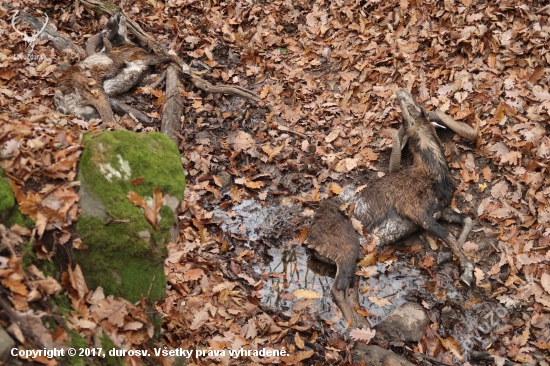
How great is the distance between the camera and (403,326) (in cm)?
568

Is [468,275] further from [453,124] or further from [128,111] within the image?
[128,111]

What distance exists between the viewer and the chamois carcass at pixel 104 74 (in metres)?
8.20

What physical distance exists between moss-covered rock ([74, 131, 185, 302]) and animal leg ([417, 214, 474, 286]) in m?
4.06

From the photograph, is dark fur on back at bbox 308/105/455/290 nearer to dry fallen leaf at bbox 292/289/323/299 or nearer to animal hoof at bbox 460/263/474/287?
dry fallen leaf at bbox 292/289/323/299

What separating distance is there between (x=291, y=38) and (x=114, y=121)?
4.27m

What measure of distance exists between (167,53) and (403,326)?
7.07m

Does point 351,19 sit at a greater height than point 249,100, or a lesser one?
greater

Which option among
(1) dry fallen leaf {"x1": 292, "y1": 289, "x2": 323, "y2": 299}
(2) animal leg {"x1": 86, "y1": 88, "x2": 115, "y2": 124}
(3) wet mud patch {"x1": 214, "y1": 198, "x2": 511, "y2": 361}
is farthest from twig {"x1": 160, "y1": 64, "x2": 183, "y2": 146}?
(1) dry fallen leaf {"x1": 292, "y1": 289, "x2": 323, "y2": 299}

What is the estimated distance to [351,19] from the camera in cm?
971

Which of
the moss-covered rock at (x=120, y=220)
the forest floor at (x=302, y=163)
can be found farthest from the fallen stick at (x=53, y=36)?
the moss-covered rock at (x=120, y=220)

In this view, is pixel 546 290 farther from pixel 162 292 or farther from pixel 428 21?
pixel 428 21

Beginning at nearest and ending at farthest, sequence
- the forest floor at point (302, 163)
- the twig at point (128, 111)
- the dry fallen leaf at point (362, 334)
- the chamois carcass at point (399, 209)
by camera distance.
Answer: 1. the forest floor at point (302, 163)
2. the dry fallen leaf at point (362, 334)
3. the chamois carcass at point (399, 209)
4. the twig at point (128, 111)

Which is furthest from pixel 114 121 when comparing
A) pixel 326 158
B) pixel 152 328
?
pixel 152 328

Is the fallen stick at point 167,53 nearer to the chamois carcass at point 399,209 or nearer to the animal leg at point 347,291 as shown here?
the chamois carcass at point 399,209
